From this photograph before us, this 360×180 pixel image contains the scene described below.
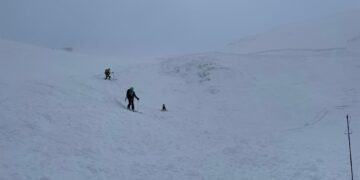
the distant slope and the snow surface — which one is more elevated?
the distant slope

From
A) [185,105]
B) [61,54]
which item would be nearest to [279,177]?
[185,105]

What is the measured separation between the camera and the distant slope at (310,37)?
56.5 metres

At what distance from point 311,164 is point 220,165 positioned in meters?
3.60

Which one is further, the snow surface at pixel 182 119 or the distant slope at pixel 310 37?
the distant slope at pixel 310 37

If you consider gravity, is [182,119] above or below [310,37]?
below

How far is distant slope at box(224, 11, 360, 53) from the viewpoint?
5650 centimetres

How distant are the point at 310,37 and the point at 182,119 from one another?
39.3 m

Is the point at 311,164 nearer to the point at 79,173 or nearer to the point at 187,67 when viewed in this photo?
the point at 79,173

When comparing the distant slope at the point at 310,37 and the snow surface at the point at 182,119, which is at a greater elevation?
the distant slope at the point at 310,37

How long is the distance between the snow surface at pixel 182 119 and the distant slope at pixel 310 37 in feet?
37.9

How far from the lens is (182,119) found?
27984mm

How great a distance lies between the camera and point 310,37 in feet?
204

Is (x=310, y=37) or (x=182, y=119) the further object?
(x=310, y=37)

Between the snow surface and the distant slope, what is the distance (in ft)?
37.9
